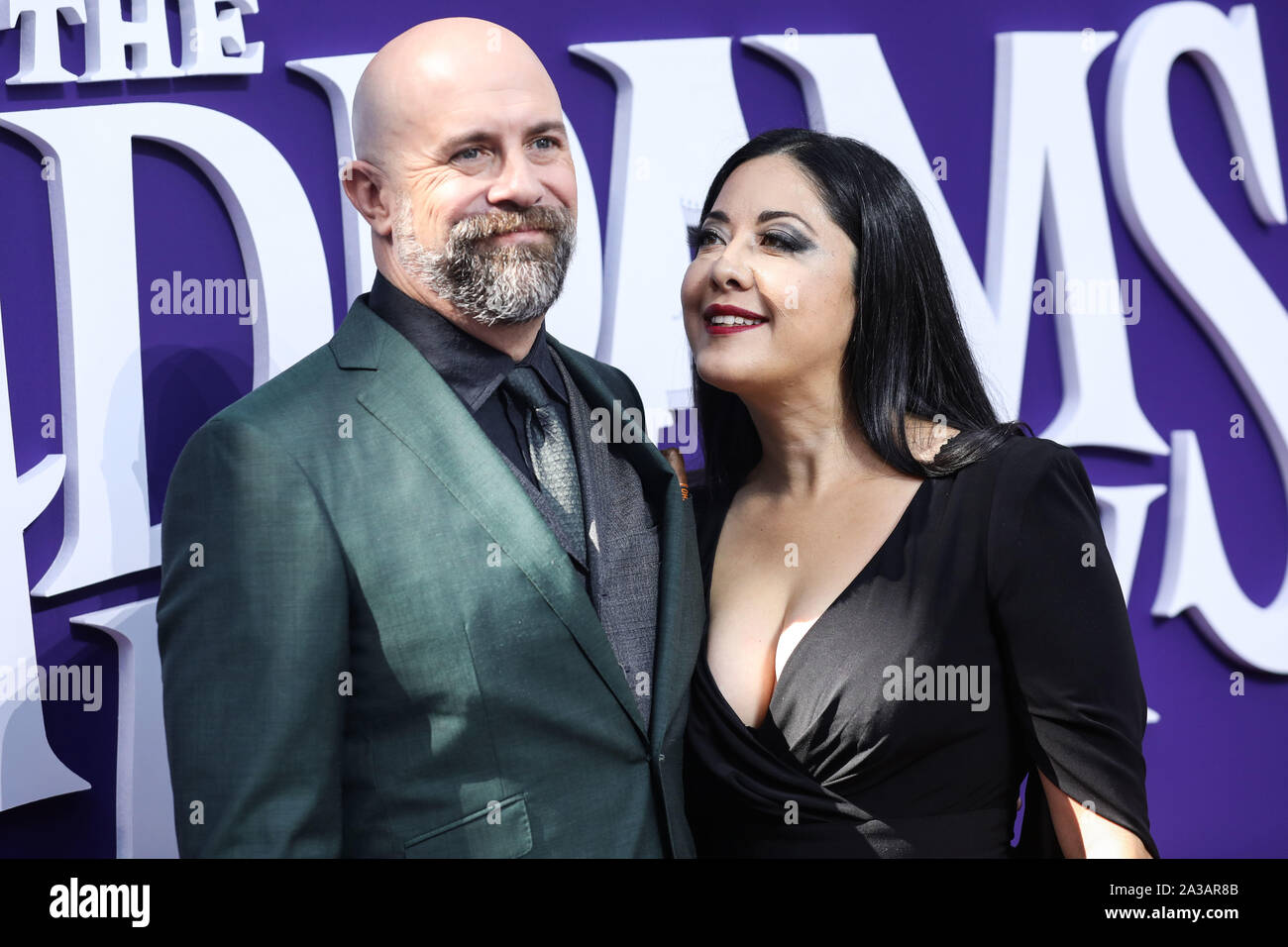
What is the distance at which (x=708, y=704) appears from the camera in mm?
2014

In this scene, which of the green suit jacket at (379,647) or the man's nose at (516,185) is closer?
the green suit jacket at (379,647)

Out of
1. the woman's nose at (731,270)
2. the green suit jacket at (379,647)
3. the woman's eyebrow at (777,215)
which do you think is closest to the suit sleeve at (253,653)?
the green suit jacket at (379,647)

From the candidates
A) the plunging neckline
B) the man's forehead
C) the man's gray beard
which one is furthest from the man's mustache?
the plunging neckline

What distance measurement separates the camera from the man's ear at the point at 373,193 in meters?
1.93

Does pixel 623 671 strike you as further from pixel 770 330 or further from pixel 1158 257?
pixel 1158 257

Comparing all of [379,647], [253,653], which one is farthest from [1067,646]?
[253,653]

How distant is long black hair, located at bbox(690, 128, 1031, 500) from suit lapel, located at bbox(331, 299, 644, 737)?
0.66 m

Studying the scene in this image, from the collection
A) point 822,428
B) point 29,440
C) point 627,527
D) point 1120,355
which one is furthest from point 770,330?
point 29,440

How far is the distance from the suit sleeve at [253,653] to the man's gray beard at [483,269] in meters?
0.37

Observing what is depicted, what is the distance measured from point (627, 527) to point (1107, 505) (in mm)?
1578

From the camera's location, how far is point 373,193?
6.42 feet

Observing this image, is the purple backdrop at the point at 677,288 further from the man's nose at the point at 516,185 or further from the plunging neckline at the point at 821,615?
the plunging neckline at the point at 821,615

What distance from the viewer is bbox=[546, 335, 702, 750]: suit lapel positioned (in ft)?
6.12

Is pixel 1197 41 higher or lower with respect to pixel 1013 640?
higher
